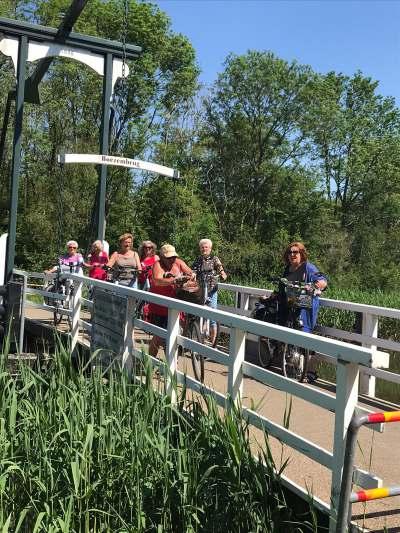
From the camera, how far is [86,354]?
7.72 metres

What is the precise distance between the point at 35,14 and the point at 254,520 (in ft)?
105

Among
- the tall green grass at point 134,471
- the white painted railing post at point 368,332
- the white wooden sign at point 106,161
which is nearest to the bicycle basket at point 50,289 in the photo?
the white wooden sign at point 106,161

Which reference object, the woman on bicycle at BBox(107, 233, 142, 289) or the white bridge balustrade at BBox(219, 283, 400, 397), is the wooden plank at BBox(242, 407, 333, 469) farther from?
the woman on bicycle at BBox(107, 233, 142, 289)

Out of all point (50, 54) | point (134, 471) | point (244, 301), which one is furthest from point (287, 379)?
point (50, 54)

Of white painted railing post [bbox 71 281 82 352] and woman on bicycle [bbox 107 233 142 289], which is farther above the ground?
woman on bicycle [bbox 107 233 142 289]

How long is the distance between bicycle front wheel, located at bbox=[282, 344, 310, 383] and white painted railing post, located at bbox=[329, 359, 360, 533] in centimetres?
374

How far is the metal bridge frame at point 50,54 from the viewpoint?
32.0 feet

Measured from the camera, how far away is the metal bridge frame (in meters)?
9.74

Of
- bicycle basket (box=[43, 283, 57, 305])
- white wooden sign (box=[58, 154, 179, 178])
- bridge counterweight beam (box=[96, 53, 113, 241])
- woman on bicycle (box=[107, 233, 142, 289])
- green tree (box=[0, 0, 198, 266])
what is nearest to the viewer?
woman on bicycle (box=[107, 233, 142, 289])

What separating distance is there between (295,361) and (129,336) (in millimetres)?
1994

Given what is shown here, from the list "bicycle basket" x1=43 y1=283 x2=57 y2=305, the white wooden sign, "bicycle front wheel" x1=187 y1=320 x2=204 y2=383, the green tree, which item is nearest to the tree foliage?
the green tree

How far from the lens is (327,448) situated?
15.1 ft

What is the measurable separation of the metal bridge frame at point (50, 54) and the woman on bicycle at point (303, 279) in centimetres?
384

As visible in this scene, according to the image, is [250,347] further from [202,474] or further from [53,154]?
[53,154]
